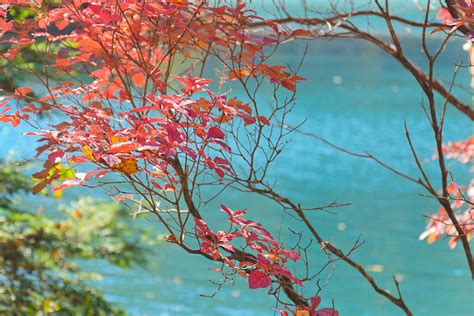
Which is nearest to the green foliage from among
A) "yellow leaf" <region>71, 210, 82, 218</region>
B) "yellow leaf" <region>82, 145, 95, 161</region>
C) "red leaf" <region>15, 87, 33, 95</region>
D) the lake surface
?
"yellow leaf" <region>71, 210, 82, 218</region>

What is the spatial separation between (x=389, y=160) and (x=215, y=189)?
3472 mm

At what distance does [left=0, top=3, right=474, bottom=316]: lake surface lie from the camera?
21.9ft

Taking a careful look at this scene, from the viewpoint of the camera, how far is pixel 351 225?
9109 mm

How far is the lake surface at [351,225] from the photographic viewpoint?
666cm

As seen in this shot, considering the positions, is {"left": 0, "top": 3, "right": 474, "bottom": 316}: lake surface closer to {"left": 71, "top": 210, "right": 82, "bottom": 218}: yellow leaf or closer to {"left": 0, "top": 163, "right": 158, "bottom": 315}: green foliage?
{"left": 0, "top": 163, "right": 158, "bottom": 315}: green foliage

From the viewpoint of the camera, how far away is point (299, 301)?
1501 millimetres

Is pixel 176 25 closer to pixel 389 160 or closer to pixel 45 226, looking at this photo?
pixel 45 226

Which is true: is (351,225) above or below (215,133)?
above

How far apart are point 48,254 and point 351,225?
517 centimetres

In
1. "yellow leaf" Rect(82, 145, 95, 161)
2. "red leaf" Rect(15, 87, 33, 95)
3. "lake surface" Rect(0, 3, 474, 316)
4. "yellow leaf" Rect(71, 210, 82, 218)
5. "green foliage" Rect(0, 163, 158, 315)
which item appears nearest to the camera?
"yellow leaf" Rect(82, 145, 95, 161)

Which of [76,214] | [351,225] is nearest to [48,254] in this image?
[76,214]

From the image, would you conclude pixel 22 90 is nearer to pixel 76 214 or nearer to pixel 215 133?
pixel 215 133

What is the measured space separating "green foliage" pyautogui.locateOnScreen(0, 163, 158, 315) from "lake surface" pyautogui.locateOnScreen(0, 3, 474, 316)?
0.52 meters

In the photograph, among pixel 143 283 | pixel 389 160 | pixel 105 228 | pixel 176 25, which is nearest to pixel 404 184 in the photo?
pixel 389 160
